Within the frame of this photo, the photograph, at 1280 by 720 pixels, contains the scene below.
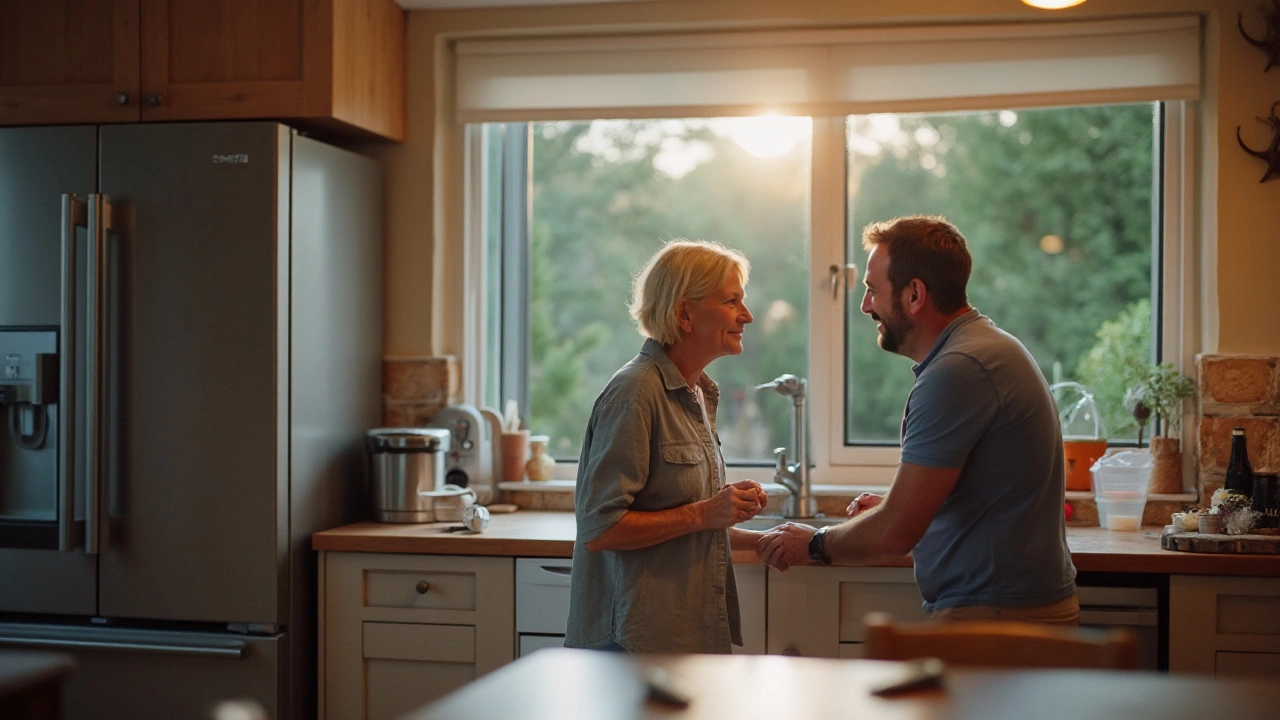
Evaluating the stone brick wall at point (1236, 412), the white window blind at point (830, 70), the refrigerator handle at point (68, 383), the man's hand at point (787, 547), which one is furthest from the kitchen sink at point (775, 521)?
the refrigerator handle at point (68, 383)

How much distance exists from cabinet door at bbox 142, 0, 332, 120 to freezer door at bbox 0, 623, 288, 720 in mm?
1364

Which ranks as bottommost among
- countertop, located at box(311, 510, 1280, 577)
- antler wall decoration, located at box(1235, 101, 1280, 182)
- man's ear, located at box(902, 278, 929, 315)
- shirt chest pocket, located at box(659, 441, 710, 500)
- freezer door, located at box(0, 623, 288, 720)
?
freezer door, located at box(0, 623, 288, 720)

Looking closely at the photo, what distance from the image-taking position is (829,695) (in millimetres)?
1547

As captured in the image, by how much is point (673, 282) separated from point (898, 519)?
629mm

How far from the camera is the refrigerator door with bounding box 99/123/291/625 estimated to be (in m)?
3.00

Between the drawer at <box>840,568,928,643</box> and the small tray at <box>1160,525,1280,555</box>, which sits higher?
the small tray at <box>1160,525,1280,555</box>

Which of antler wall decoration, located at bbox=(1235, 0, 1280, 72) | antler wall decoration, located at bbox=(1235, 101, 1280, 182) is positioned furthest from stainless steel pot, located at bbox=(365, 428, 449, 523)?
antler wall decoration, located at bbox=(1235, 0, 1280, 72)

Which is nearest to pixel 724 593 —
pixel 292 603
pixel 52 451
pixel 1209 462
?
pixel 292 603

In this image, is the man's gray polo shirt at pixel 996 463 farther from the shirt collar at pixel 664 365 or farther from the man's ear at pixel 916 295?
the shirt collar at pixel 664 365

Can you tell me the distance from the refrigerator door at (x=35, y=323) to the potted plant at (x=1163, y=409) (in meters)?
2.84

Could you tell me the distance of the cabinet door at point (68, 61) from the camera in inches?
125

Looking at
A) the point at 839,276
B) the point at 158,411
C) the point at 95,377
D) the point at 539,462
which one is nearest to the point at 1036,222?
the point at 839,276

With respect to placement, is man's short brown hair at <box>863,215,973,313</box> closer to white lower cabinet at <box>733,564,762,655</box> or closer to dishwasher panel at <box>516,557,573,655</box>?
white lower cabinet at <box>733,564,762,655</box>

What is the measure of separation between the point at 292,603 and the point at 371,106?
4.60 ft
